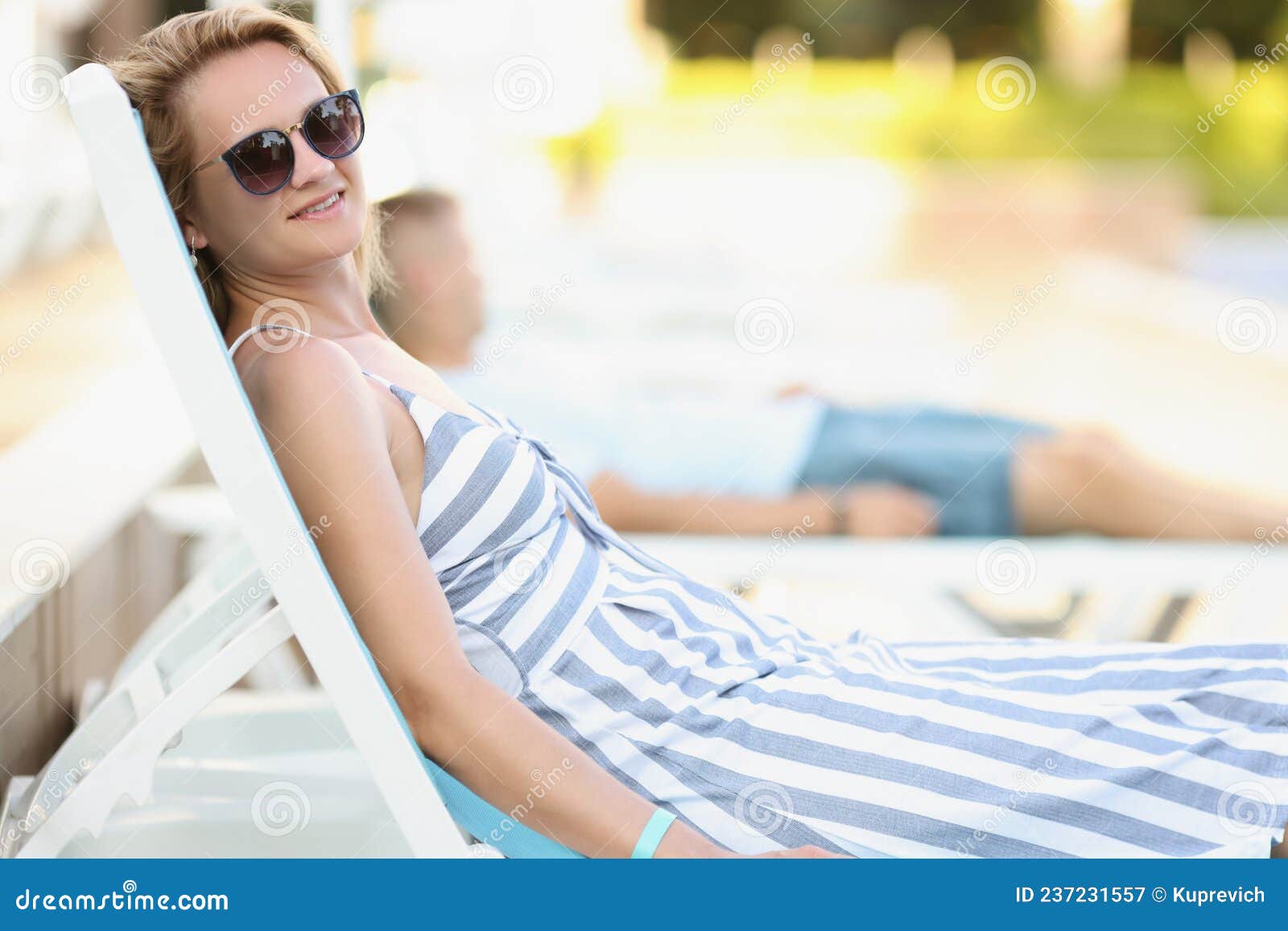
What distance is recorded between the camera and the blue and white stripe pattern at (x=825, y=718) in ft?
4.39

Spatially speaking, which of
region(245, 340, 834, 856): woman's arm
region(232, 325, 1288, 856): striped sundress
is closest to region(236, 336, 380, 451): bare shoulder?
region(245, 340, 834, 856): woman's arm

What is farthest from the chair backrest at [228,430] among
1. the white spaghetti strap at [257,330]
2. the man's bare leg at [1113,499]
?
the man's bare leg at [1113,499]

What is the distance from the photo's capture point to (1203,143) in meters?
12.6

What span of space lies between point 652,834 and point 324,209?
77 centimetres

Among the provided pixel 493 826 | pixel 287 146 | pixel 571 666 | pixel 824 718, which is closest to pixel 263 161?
pixel 287 146

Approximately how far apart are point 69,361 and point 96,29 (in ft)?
9.42

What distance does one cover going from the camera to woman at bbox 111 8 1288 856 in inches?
51.1

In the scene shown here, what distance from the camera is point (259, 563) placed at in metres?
1.27

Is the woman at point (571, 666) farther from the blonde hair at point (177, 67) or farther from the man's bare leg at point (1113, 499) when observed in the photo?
the man's bare leg at point (1113, 499)

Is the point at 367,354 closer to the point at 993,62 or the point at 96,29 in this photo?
the point at 96,29

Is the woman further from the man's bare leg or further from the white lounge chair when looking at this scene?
the man's bare leg

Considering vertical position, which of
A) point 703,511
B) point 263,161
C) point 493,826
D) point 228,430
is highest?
point 703,511

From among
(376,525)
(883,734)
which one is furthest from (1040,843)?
(376,525)

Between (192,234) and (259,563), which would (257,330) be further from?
(259,563)
